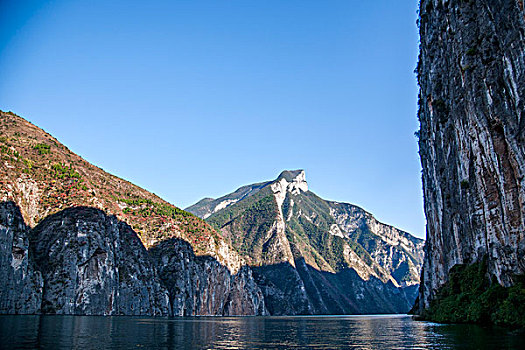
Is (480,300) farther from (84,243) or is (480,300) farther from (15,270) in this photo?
(84,243)

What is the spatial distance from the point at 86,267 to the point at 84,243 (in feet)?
16.8

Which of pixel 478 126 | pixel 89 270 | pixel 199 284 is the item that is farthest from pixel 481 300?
pixel 199 284

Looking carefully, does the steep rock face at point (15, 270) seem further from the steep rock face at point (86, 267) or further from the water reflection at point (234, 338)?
the water reflection at point (234, 338)

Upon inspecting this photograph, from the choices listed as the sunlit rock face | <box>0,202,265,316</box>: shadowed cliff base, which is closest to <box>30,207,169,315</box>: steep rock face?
<box>0,202,265,316</box>: shadowed cliff base

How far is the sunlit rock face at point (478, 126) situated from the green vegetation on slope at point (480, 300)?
168 cm

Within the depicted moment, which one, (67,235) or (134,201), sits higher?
(134,201)

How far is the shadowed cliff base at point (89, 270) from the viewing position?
6950 centimetres

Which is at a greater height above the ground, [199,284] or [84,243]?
[84,243]

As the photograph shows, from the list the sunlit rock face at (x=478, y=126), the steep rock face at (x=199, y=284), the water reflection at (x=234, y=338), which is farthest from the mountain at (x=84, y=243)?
the sunlit rock face at (x=478, y=126)

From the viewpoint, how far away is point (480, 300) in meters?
42.7

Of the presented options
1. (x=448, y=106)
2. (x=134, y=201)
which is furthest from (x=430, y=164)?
(x=134, y=201)

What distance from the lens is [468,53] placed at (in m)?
45.6

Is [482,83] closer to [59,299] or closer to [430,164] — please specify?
[430,164]

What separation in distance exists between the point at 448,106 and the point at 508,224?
2364cm
